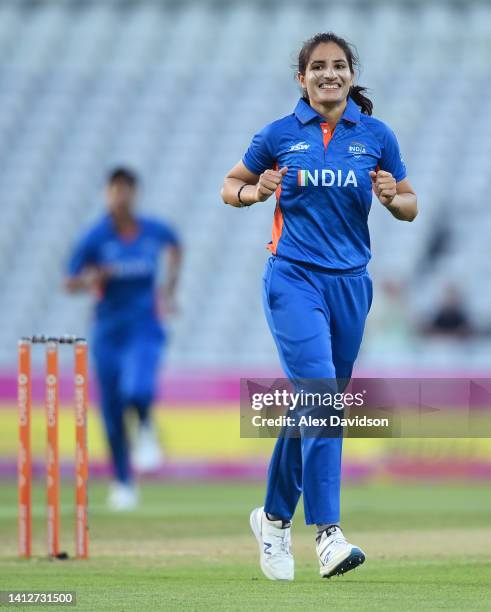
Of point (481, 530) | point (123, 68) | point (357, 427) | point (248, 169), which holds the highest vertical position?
point (123, 68)

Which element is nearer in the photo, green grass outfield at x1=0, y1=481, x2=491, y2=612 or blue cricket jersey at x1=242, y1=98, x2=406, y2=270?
green grass outfield at x1=0, y1=481, x2=491, y2=612

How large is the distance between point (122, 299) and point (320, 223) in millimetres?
5757

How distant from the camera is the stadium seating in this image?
19453mm

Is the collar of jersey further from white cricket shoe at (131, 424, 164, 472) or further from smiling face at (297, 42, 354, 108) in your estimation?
white cricket shoe at (131, 424, 164, 472)

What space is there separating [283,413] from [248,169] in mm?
983

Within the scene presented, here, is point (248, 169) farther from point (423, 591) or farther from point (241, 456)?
point (241, 456)

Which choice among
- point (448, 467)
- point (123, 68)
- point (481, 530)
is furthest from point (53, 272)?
point (481, 530)

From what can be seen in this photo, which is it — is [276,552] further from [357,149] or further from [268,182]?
[357,149]

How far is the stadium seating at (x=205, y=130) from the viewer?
1945 cm

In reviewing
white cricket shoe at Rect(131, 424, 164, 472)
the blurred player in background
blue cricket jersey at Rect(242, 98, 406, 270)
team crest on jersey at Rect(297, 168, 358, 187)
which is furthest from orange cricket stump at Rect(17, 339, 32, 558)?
white cricket shoe at Rect(131, 424, 164, 472)

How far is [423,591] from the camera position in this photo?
5.99 meters

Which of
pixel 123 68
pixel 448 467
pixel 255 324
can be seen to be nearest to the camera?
pixel 448 467

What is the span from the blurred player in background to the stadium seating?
5.71 m

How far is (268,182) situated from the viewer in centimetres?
612
